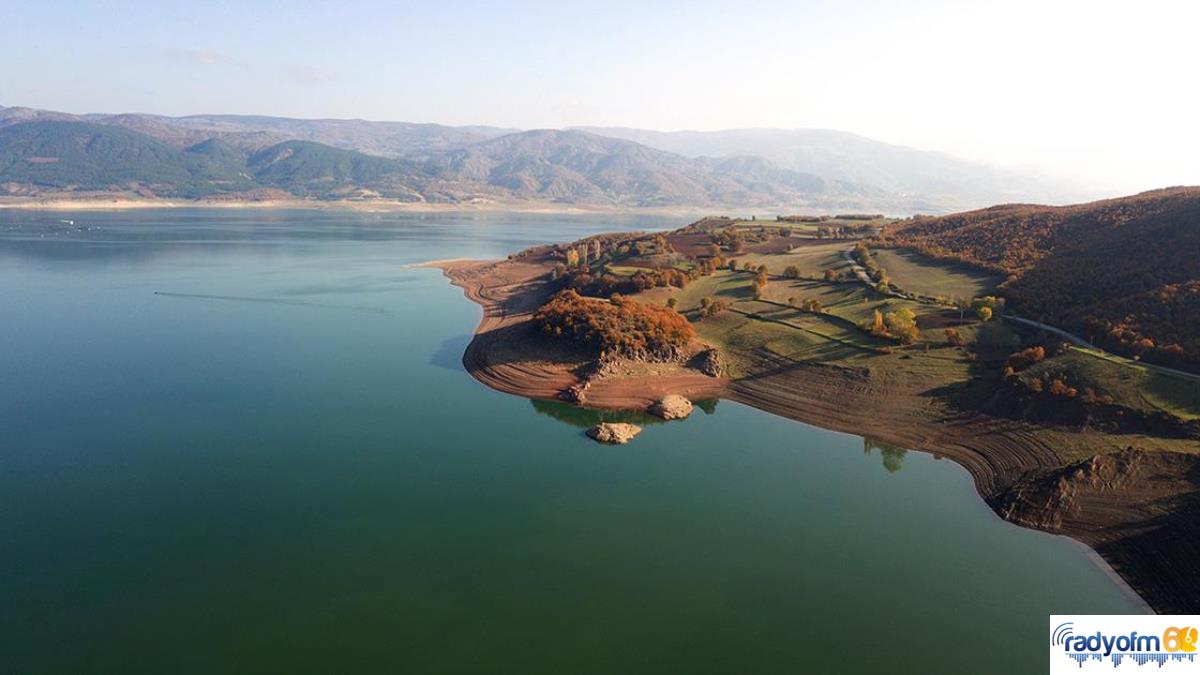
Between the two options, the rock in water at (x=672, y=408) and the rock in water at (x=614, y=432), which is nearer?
the rock in water at (x=614, y=432)

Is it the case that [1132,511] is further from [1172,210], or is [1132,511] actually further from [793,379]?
[1172,210]

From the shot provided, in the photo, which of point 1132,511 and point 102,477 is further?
point 102,477

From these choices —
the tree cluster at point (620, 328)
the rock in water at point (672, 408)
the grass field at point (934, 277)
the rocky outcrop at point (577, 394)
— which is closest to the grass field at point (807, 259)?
the grass field at point (934, 277)

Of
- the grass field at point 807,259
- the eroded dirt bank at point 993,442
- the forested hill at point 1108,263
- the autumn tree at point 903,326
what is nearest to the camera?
the eroded dirt bank at point 993,442

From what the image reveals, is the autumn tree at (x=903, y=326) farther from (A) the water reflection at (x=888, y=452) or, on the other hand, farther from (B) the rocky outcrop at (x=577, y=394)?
(B) the rocky outcrop at (x=577, y=394)

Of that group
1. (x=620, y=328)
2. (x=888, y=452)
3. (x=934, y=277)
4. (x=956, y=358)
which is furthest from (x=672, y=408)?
(x=934, y=277)

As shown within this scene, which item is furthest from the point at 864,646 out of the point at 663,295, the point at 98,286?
the point at 98,286
